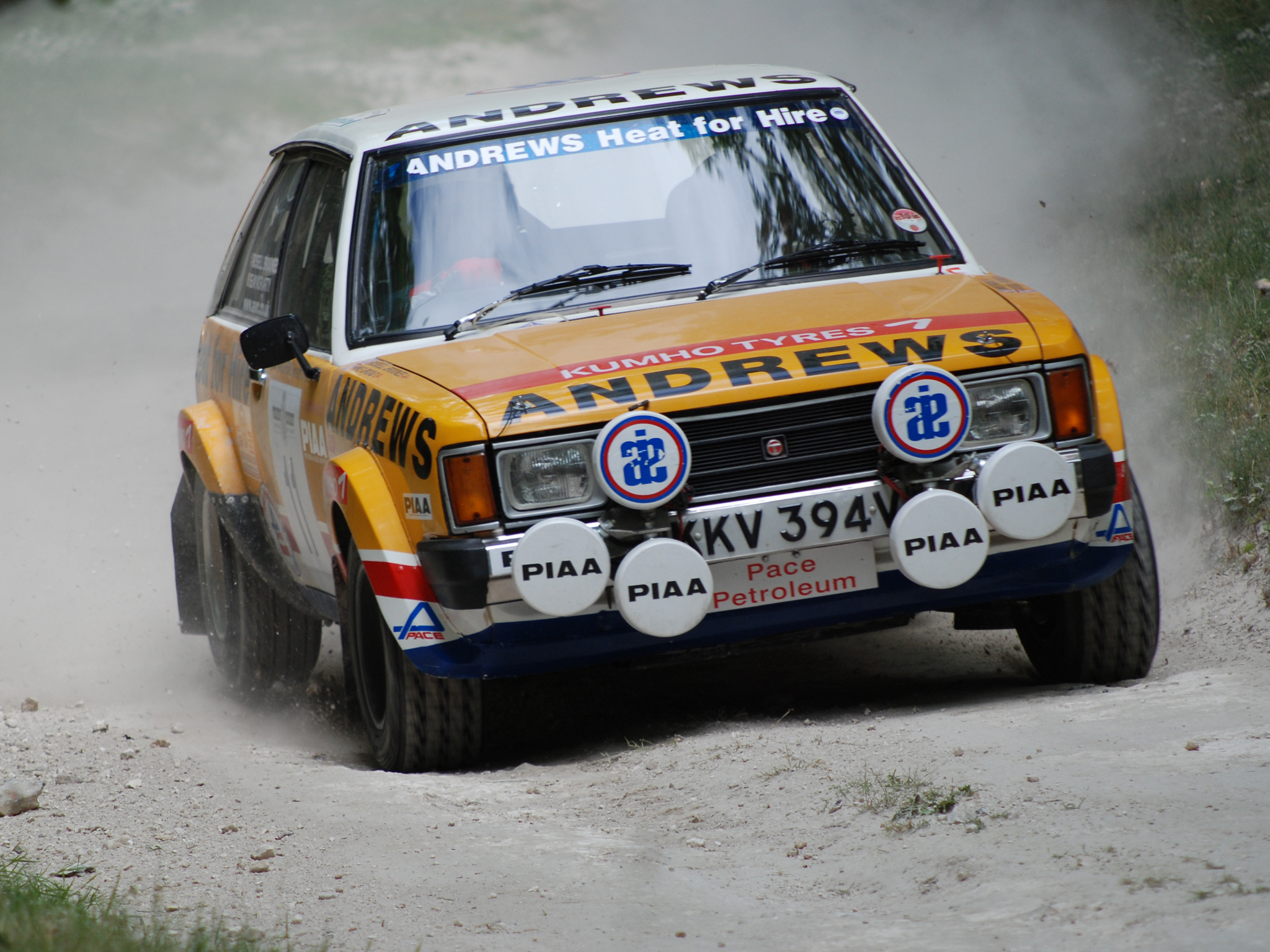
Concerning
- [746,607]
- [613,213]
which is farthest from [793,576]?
[613,213]

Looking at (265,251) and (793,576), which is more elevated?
(265,251)

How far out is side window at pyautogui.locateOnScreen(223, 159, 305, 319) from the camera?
6090mm

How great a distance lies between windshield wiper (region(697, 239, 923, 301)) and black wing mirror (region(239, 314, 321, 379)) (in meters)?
1.32

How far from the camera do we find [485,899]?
3449 mm

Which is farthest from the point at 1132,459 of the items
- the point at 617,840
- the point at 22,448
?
the point at 22,448

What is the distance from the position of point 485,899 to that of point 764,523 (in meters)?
1.32

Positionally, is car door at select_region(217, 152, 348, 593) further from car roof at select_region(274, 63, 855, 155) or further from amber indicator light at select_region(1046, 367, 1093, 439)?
amber indicator light at select_region(1046, 367, 1093, 439)

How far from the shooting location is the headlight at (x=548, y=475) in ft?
13.9

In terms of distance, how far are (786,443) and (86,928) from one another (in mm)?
2112

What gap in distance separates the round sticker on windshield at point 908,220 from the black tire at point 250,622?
276 cm

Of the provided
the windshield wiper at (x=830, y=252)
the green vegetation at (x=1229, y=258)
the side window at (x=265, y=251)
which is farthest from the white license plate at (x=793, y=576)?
the green vegetation at (x=1229, y=258)

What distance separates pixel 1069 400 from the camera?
4.43m

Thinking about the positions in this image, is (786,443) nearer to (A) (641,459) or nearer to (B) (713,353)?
(B) (713,353)

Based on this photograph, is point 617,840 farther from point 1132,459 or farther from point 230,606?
point 1132,459
